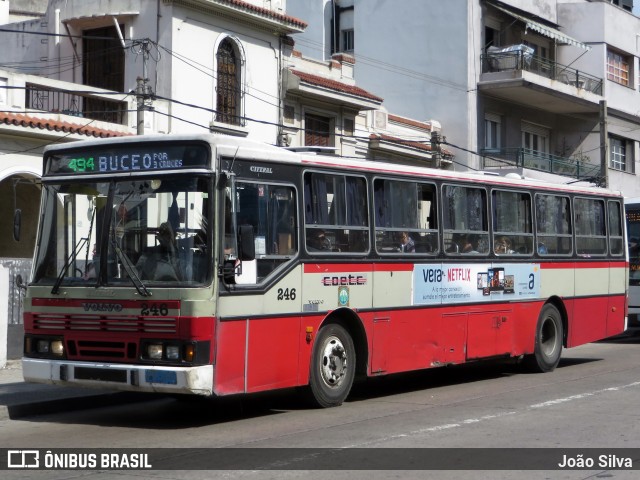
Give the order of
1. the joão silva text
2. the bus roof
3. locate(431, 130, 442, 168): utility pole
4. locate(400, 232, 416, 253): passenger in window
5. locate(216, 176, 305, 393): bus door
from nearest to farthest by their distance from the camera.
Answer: the joão silva text < locate(216, 176, 305, 393): bus door < the bus roof < locate(400, 232, 416, 253): passenger in window < locate(431, 130, 442, 168): utility pole

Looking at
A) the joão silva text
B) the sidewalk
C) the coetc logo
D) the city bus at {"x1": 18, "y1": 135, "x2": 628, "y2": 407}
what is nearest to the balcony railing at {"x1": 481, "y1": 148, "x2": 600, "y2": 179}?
the city bus at {"x1": 18, "y1": 135, "x2": 628, "y2": 407}

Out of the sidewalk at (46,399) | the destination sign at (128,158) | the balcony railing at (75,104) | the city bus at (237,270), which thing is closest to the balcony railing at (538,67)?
the balcony railing at (75,104)

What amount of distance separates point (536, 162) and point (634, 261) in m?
13.7

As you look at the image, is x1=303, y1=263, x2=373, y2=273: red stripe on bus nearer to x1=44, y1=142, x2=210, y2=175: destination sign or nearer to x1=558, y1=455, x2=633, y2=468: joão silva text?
x1=44, y1=142, x2=210, y2=175: destination sign

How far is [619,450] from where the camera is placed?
920 centimetres

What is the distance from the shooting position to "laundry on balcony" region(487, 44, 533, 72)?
35.1m

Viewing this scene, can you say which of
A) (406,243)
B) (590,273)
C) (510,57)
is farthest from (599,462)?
(510,57)

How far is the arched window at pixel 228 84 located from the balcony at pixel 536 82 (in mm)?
12215

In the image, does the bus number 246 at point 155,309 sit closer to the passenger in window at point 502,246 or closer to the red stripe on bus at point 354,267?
the red stripe on bus at point 354,267

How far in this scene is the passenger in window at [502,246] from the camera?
602 inches

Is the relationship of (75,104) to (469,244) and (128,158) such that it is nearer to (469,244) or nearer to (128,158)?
(469,244)

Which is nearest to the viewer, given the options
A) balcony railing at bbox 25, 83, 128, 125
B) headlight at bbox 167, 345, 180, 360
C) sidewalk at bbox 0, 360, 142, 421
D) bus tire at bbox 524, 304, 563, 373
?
headlight at bbox 167, 345, 180, 360

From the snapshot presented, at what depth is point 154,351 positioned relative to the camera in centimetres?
1051

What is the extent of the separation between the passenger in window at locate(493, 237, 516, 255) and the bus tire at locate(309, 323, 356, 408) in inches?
143
